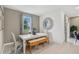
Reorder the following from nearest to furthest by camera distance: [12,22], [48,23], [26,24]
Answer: [12,22] → [26,24] → [48,23]

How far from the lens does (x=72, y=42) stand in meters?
2.61

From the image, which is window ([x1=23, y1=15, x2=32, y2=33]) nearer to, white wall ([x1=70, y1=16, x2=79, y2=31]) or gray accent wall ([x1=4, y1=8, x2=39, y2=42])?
gray accent wall ([x1=4, y1=8, x2=39, y2=42])

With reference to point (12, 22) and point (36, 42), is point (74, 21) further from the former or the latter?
point (12, 22)

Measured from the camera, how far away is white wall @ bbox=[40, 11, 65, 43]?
81.4 inches

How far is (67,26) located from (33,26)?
3.28ft

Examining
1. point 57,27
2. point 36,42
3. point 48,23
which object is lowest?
point 36,42

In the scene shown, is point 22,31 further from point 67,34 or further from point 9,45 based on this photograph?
point 67,34

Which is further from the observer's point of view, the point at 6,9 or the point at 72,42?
the point at 72,42

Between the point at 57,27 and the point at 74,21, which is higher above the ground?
the point at 74,21

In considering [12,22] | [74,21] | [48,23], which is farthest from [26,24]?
[74,21]

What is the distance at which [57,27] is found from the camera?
2127 millimetres

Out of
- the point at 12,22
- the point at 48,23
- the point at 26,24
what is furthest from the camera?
the point at 48,23

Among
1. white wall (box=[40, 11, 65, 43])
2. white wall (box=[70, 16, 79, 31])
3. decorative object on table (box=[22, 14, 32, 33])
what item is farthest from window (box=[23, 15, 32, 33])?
white wall (box=[70, 16, 79, 31])
